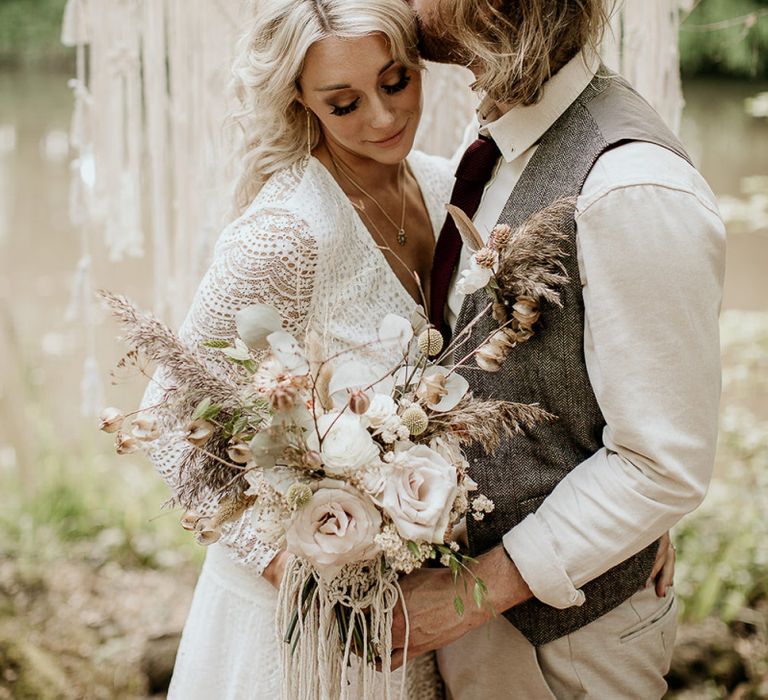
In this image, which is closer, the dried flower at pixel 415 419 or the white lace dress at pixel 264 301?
the dried flower at pixel 415 419

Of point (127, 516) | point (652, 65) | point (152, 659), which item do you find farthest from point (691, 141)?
point (152, 659)

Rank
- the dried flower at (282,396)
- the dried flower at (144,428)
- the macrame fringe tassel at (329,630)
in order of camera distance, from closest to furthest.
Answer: the dried flower at (282,396) → the dried flower at (144,428) → the macrame fringe tassel at (329,630)

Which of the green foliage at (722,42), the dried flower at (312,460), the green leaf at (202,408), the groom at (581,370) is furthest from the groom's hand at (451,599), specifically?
the green foliage at (722,42)

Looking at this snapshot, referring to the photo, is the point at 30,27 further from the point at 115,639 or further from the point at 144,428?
the point at 144,428

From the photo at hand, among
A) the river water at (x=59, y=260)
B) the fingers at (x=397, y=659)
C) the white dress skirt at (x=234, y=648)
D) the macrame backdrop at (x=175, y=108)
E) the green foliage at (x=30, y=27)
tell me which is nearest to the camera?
the fingers at (x=397, y=659)

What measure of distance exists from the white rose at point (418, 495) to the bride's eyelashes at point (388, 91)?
64cm

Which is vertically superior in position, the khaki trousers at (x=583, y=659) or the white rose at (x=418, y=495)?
the white rose at (x=418, y=495)

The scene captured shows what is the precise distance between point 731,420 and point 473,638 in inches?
91.8

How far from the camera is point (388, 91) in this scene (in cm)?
145

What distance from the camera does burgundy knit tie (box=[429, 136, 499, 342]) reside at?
4.56 ft

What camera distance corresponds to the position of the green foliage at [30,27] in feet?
22.1

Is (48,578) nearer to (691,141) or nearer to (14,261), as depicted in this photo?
(14,261)

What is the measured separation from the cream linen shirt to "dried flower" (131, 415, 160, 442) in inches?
19.9

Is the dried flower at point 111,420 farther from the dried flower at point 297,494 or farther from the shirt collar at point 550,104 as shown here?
the shirt collar at point 550,104
